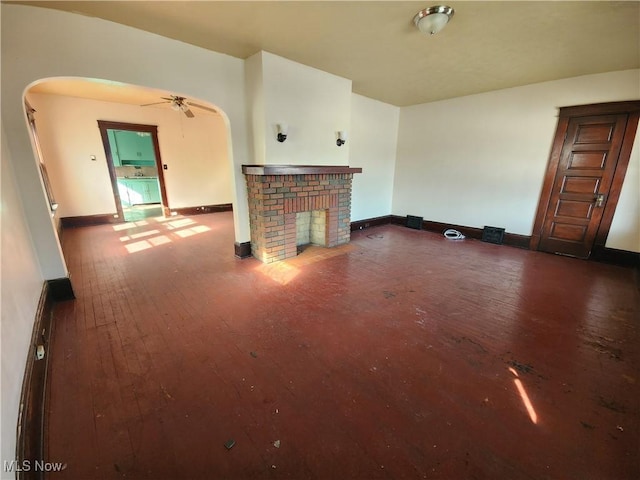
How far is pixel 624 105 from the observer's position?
343 centimetres

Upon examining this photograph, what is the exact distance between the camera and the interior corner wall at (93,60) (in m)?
2.12

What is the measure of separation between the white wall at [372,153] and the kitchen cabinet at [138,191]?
7.03 m

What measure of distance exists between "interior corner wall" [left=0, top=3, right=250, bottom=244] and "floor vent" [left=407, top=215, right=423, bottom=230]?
4.13 meters

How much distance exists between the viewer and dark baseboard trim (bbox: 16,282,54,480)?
1175 millimetres

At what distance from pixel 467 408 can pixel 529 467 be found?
328mm

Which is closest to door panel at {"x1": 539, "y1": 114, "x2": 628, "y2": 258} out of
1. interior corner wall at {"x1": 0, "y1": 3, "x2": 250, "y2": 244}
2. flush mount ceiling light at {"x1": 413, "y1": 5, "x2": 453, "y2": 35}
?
flush mount ceiling light at {"x1": 413, "y1": 5, "x2": 453, "y2": 35}

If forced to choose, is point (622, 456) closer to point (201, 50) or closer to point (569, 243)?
point (569, 243)

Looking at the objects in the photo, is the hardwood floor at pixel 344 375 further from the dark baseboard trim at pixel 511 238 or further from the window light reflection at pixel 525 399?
the dark baseboard trim at pixel 511 238

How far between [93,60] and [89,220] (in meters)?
4.48

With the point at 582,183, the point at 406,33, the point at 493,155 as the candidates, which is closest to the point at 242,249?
the point at 406,33

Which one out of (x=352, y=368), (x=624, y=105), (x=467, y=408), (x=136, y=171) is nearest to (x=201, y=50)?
(x=352, y=368)

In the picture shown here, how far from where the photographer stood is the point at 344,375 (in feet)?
5.65

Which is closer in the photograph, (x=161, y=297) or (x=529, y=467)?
(x=529, y=467)

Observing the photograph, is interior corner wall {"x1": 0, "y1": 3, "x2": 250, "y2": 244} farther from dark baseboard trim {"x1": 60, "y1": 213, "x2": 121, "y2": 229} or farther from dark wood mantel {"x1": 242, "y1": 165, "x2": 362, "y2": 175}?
dark baseboard trim {"x1": 60, "y1": 213, "x2": 121, "y2": 229}
